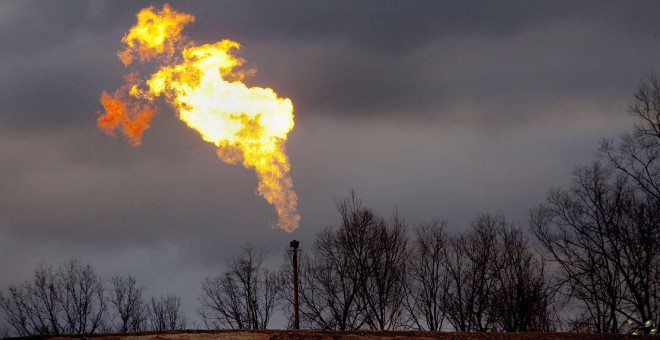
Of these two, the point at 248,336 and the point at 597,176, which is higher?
the point at 597,176

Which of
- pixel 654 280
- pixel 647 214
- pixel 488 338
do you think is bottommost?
pixel 488 338

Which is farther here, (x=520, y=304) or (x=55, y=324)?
(x=55, y=324)

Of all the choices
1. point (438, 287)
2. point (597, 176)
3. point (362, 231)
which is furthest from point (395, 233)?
point (597, 176)

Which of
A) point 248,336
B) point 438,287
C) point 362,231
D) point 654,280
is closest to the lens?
point 248,336

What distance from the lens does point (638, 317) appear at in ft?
179

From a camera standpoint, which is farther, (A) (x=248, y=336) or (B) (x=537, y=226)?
(B) (x=537, y=226)

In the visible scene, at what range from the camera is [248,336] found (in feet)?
95.2

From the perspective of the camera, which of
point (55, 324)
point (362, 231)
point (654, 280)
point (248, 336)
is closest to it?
point (248, 336)

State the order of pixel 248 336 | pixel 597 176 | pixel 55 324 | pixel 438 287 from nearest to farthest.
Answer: pixel 248 336 → pixel 597 176 → pixel 438 287 → pixel 55 324

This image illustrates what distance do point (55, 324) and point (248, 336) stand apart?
51481 mm

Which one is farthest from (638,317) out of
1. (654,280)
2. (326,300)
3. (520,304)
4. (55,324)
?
(55,324)

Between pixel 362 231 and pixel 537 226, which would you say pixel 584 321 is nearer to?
pixel 537 226

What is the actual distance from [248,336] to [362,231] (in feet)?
118

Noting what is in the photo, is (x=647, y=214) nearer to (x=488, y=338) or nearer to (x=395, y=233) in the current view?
(x=395, y=233)
